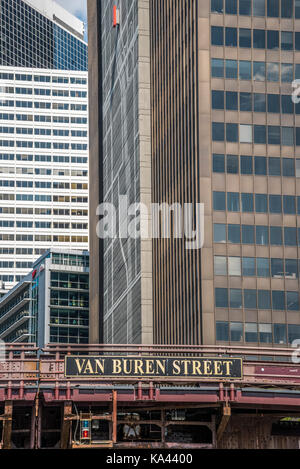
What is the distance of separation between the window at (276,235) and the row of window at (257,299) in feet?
16.1

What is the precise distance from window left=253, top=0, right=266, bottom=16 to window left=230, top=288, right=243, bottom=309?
28.5 meters

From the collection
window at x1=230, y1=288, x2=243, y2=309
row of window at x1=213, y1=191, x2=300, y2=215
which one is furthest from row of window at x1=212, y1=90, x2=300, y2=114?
window at x1=230, y1=288, x2=243, y2=309

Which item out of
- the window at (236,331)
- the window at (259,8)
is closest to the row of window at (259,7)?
the window at (259,8)

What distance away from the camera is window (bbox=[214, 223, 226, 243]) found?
101688mm

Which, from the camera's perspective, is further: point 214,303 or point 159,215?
point 159,215

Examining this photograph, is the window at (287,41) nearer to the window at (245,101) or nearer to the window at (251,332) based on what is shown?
the window at (245,101)

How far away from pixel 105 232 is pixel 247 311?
6422 cm

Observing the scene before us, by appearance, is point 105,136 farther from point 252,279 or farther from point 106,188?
point 252,279

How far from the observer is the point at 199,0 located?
105 metres

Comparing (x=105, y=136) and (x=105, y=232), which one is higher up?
(x=105, y=136)

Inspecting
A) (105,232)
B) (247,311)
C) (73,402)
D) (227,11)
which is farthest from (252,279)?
(105,232)
